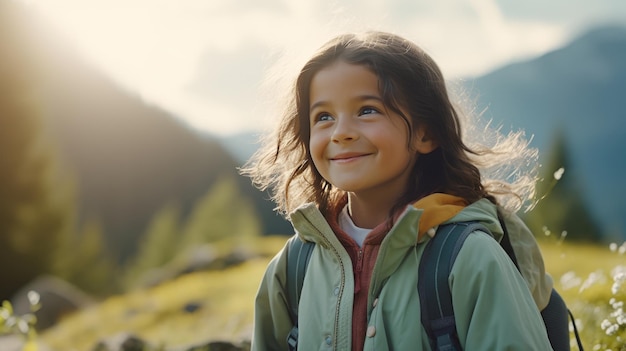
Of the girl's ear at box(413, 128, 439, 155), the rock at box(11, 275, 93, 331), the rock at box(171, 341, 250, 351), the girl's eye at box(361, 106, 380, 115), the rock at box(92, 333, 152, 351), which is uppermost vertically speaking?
the girl's eye at box(361, 106, 380, 115)

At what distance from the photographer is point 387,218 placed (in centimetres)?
254

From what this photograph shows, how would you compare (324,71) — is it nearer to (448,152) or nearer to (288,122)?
(288,122)

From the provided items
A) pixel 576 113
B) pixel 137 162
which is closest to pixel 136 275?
pixel 137 162

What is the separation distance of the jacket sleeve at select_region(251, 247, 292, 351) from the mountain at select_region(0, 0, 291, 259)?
30501 mm

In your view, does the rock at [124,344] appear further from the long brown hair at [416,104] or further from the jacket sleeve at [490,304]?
the jacket sleeve at [490,304]

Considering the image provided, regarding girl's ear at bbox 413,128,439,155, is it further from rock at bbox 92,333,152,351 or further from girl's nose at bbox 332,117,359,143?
rock at bbox 92,333,152,351

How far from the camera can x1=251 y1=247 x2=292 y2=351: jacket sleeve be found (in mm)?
2709

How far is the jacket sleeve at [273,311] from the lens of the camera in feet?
8.89

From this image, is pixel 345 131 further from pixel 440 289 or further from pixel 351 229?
pixel 440 289

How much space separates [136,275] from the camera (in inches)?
1175

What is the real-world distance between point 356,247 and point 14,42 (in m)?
20.5

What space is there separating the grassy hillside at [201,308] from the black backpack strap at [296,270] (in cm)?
163

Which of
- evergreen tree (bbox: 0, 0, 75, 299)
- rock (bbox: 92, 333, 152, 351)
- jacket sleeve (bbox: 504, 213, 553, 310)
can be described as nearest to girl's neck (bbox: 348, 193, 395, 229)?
jacket sleeve (bbox: 504, 213, 553, 310)

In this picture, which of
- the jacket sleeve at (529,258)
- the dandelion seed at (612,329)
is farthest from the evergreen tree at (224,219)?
the jacket sleeve at (529,258)
